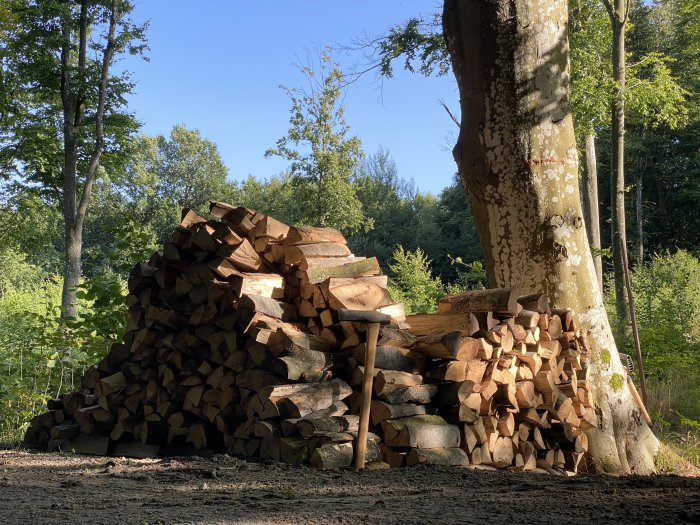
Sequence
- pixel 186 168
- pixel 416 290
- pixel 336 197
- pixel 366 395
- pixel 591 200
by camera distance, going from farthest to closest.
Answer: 1. pixel 186 168
2. pixel 336 197
3. pixel 591 200
4. pixel 416 290
5. pixel 366 395

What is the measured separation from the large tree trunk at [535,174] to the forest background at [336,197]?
2.13 metres

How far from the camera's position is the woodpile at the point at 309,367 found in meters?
4.09

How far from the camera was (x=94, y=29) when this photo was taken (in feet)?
49.5

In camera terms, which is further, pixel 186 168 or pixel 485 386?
pixel 186 168

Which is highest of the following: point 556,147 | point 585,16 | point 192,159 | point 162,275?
point 192,159

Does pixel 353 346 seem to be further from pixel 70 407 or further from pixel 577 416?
pixel 70 407

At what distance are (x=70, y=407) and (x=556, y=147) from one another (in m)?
4.67

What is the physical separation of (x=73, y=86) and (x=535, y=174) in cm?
1214

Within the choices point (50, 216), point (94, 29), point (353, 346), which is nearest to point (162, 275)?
point (353, 346)

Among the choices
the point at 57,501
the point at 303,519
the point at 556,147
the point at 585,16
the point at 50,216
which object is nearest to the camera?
the point at 303,519

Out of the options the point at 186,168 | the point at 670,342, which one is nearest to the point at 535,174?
the point at 670,342

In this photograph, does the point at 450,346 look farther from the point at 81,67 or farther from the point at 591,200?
the point at 81,67

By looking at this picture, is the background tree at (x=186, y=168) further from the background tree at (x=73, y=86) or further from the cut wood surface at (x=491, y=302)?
the cut wood surface at (x=491, y=302)

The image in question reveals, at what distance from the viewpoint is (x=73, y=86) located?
14469 mm
